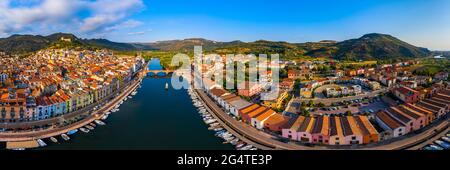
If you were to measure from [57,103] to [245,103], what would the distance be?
590 centimetres

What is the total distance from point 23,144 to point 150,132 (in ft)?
9.53

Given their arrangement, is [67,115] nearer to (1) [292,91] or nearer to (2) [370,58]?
(1) [292,91]

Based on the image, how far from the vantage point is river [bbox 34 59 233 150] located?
677 cm

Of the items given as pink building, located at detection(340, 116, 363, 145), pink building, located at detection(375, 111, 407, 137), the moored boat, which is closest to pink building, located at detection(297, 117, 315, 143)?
pink building, located at detection(340, 116, 363, 145)

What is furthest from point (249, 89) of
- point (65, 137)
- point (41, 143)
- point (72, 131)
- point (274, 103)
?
point (41, 143)

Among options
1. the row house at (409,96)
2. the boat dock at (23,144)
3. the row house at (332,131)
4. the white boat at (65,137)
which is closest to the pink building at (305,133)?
the row house at (332,131)

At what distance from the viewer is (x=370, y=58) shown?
1142 inches

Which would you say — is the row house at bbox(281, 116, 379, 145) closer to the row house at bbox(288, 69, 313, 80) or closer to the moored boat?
the moored boat

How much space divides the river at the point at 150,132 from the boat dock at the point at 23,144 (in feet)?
0.89

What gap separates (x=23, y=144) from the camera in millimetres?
6711

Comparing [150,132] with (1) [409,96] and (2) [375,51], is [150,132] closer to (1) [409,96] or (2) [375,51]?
(1) [409,96]

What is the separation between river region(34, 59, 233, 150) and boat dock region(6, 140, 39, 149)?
272mm

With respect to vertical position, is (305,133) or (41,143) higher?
(305,133)

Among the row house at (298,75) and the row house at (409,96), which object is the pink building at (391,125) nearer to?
the row house at (409,96)
